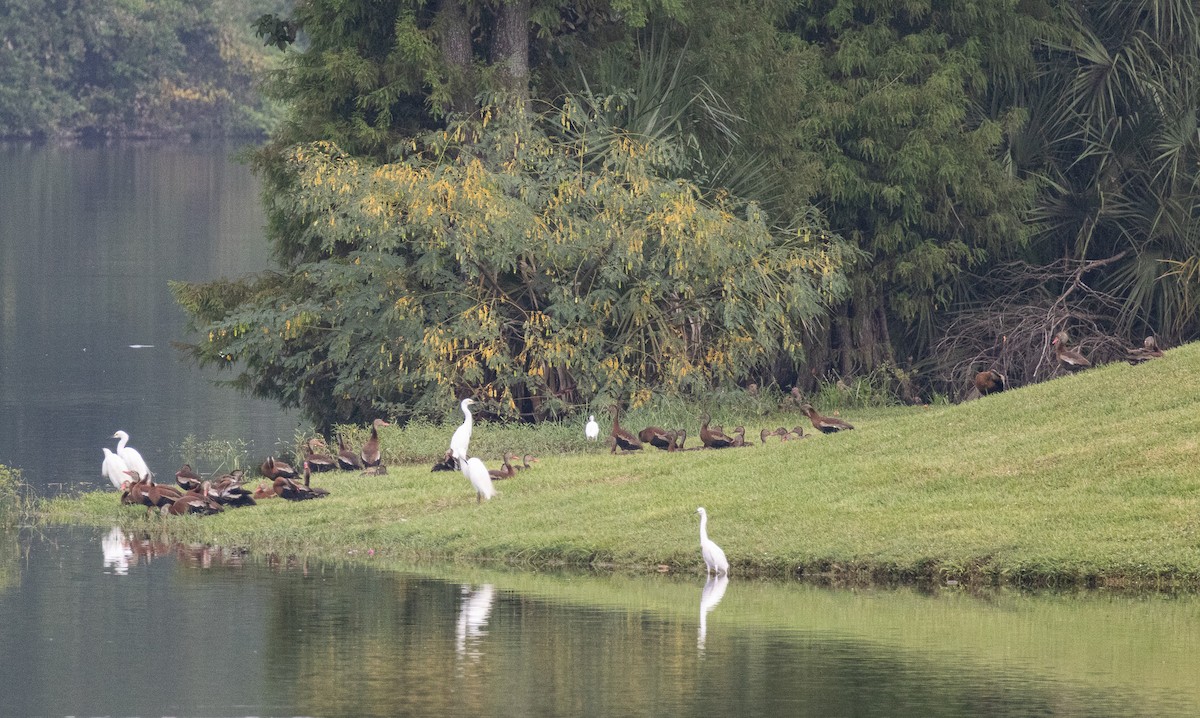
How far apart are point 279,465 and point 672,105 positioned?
9.21 m

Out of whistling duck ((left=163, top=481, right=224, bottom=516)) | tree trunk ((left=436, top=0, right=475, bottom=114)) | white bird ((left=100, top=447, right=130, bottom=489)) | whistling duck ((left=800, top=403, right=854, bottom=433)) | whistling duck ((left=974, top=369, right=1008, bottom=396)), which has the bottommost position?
whistling duck ((left=163, top=481, right=224, bottom=516))

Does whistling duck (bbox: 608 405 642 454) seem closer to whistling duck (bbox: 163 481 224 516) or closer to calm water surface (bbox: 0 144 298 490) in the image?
whistling duck (bbox: 163 481 224 516)

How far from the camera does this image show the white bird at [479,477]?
2222 centimetres

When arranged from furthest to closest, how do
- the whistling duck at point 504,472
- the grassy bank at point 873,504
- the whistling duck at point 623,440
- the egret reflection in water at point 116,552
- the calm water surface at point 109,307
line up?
the calm water surface at point 109,307 < the whistling duck at point 623,440 < the whistling duck at point 504,472 < the egret reflection in water at point 116,552 < the grassy bank at point 873,504

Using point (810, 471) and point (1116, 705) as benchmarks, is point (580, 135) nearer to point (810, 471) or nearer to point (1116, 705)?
point (810, 471)

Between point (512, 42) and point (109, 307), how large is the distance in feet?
84.4

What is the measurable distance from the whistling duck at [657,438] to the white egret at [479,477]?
322cm

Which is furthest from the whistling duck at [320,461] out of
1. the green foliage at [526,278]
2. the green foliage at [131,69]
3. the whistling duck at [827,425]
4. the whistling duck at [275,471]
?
the green foliage at [131,69]

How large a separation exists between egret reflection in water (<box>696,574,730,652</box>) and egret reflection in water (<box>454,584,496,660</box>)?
5.51 feet

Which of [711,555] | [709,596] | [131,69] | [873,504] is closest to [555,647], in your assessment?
[709,596]

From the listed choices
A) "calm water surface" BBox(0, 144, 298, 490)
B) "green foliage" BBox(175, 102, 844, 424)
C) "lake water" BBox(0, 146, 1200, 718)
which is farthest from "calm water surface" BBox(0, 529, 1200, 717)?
"calm water surface" BBox(0, 144, 298, 490)

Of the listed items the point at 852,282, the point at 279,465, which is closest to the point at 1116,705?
the point at 279,465

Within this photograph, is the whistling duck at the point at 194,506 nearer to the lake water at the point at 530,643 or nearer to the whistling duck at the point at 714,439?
the lake water at the point at 530,643

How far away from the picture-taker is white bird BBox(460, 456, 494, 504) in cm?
2222
